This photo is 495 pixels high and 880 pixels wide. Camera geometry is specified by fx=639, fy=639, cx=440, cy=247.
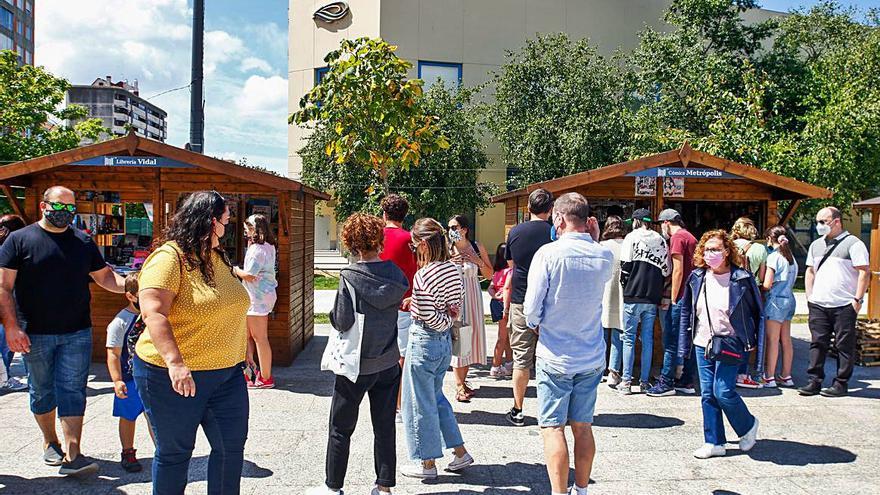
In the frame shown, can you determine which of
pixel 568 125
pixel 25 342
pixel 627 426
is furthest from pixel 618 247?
pixel 568 125

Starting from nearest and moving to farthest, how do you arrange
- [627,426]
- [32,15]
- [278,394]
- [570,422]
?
1. [570,422]
2. [627,426]
3. [278,394]
4. [32,15]

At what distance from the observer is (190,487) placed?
407 centimetres

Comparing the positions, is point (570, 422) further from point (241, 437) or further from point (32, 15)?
point (32, 15)

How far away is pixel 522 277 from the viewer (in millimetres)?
5605

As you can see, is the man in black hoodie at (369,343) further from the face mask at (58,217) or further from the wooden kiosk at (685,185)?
the wooden kiosk at (685,185)

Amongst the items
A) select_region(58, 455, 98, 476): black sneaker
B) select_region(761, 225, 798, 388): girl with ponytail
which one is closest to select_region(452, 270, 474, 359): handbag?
select_region(58, 455, 98, 476): black sneaker

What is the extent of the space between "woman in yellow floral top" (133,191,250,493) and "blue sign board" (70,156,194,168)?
4.67 m

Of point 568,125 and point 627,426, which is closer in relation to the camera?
point 627,426

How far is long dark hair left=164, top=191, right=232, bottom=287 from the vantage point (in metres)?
2.95

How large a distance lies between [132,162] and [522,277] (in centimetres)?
467

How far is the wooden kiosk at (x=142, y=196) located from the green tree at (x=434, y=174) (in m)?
12.9

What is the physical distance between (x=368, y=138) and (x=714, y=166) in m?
5.19

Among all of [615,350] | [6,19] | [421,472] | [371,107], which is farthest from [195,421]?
[6,19]

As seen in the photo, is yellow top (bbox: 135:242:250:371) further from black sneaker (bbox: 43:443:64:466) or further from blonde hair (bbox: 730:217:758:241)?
blonde hair (bbox: 730:217:758:241)
